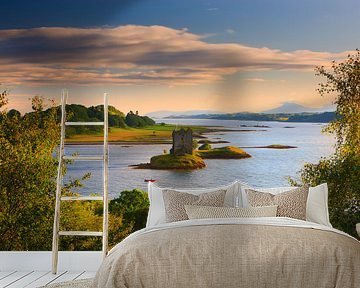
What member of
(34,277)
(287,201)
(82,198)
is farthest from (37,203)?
(287,201)

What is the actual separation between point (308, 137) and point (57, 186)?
9.05 ft

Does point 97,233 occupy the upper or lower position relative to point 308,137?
lower

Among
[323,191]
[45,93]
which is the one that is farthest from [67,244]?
[323,191]

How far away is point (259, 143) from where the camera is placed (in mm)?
7750

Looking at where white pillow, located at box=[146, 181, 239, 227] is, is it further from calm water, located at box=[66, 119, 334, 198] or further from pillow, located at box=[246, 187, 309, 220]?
calm water, located at box=[66, 119, 334, 198]

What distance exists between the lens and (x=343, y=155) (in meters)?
7.52

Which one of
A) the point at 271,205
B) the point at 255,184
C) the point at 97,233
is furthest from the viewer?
the point at 255,184

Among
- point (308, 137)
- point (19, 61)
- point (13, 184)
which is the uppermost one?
point (19, 61)

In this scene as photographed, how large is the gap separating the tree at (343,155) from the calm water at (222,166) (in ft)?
0.41

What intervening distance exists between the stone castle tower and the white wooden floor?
1613 millimetres

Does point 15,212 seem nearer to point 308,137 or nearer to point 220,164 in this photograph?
point 220,164

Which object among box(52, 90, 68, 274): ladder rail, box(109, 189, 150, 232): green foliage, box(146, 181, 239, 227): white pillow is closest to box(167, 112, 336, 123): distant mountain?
box(109, 189, 150, 232): green foliage

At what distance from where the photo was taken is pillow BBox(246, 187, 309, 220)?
5982mm

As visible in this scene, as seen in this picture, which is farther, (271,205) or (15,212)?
(15,212)
